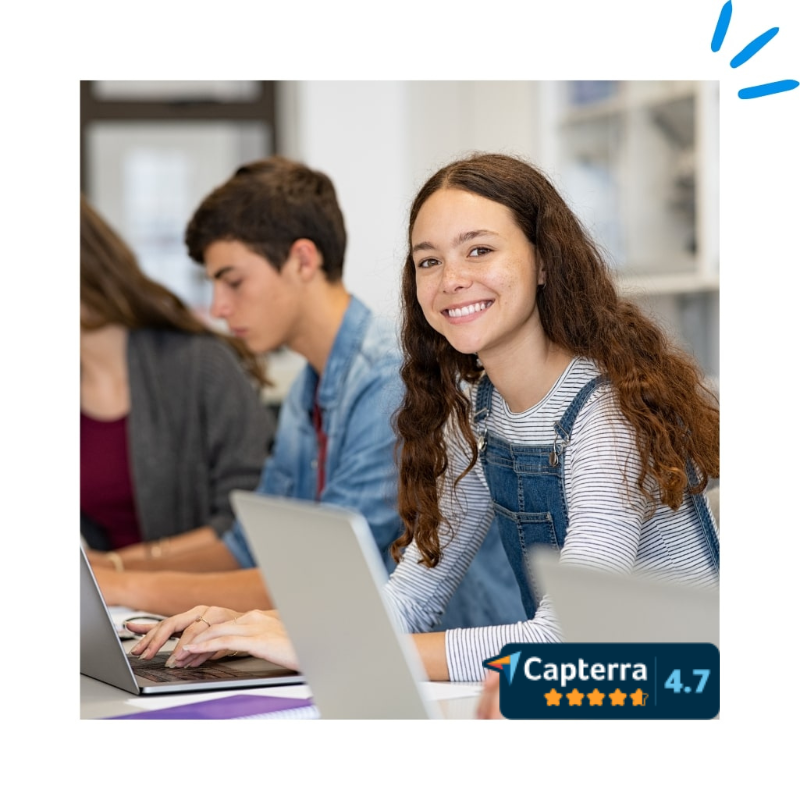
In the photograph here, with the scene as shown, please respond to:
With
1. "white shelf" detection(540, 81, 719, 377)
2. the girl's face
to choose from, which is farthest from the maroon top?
"white shelf" detection(540, 81, 719, 377)

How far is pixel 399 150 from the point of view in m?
3.57

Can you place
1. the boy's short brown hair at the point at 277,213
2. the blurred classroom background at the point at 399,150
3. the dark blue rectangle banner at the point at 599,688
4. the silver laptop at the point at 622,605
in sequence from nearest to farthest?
the silver laptop at the point at 622,605
the dark blue rectangle banner at the point at 599,688
the boy's short brown hair at the point at 277,213
the blurred classroom background at the point at 399,150

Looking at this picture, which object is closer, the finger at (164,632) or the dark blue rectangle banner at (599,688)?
the dark blue rectangle banner at (599,688)

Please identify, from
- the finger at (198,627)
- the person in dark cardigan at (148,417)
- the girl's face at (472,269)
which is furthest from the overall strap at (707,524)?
the person in dark cardigan at (148,417)

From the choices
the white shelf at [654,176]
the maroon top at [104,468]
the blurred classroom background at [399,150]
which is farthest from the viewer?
the blurred classroom background at [399,150]

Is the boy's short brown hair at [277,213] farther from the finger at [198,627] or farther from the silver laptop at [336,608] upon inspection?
the silver laptop at [336,608]

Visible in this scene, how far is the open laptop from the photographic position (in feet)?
3.24

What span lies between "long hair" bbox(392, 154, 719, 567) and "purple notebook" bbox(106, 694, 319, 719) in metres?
0.28

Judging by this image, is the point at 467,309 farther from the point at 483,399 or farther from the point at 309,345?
the point at 309,345

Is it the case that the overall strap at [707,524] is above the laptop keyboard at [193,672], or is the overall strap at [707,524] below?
above

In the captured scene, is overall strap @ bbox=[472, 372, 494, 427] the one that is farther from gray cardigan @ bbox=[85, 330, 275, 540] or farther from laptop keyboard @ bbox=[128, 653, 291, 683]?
gray cardigan @ bbox=[85, 330, 275, 540]

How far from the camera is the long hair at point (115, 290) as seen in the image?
77.1 inches
